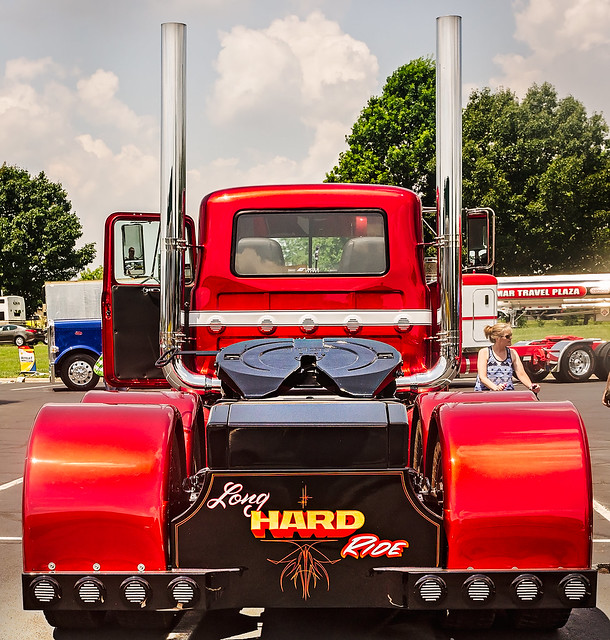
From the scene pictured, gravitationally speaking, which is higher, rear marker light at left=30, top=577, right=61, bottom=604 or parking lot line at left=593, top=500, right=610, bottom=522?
rear marker light at left=30, top=577, right=61, bottom=604

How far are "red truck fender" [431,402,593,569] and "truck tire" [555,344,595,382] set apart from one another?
19156mm

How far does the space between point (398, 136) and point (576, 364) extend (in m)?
24.0

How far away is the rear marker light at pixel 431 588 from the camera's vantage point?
3885 millimetres

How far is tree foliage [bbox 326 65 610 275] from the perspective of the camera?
4409cm

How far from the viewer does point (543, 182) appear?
4541 centimetres

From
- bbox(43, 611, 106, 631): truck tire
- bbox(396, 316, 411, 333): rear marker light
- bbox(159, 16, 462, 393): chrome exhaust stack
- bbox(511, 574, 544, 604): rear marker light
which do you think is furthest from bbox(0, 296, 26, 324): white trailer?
bbox(511, 574, 544, 604): rear marker light

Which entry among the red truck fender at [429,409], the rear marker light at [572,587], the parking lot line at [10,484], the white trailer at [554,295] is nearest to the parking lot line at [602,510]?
the red truck fender at [429,409]

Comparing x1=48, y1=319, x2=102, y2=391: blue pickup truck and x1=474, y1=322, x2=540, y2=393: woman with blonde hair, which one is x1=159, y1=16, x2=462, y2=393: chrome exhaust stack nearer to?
x1=474, y1=322, x2=540, y2=393: woman with blonde hair

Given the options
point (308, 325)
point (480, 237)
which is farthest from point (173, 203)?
point (480, 237)

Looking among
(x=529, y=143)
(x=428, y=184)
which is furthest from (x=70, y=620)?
(x=529, y=143)

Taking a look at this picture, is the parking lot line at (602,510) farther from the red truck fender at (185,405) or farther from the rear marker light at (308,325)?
the red truck fender at (185,405)

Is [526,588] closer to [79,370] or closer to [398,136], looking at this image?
[79,370]

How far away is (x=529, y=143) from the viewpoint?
47.2 metres

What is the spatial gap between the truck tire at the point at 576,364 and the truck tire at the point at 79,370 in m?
11.3
